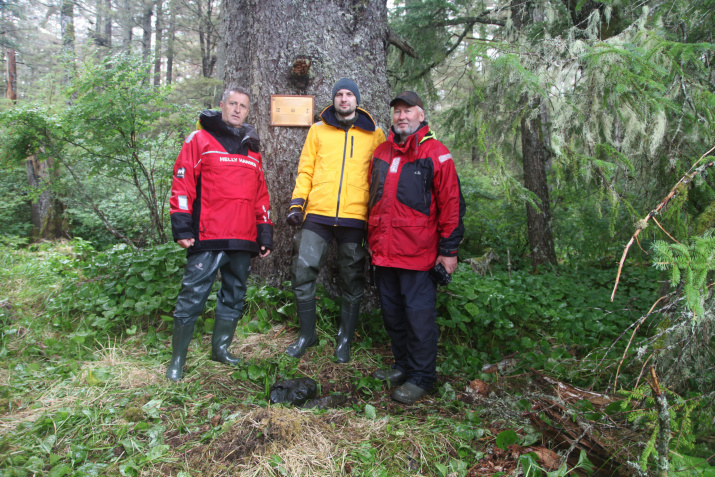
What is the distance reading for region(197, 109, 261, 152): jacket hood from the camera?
3.08 meters

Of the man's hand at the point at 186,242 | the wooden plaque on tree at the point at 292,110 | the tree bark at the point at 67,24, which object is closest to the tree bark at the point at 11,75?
the tree bark at the point at 67,24

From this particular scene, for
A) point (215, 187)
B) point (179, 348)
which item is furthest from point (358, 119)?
point (179, 348)

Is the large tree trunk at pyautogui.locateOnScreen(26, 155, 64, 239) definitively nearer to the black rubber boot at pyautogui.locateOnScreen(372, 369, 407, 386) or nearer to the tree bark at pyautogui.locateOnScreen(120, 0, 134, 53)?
the tree bark at pyautogui.locateOnScreen(120, 0, 134, 53)

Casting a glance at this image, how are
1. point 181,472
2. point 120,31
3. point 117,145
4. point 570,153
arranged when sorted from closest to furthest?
point 181,472, point 570,153, point 117,145, point 120,31

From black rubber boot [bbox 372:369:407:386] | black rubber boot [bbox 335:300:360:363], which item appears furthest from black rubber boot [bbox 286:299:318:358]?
black rubber boot [bbox 372:369:407:386]

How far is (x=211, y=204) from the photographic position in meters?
3.07

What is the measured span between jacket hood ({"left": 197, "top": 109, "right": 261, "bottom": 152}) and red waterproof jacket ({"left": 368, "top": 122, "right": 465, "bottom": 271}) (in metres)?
1.05

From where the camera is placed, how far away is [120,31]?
2103 centimetres

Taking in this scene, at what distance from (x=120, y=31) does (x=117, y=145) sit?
2064 cm

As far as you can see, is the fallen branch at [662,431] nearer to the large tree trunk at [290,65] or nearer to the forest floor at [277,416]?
the forest floor at [277,416]

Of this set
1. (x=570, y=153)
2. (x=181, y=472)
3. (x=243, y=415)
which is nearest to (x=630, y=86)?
(x=570, y=153)

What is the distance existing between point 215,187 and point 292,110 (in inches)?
50.1

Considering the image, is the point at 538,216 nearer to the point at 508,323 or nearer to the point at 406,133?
the point at 508,323

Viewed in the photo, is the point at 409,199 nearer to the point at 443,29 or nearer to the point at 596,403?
the point at 596,403
